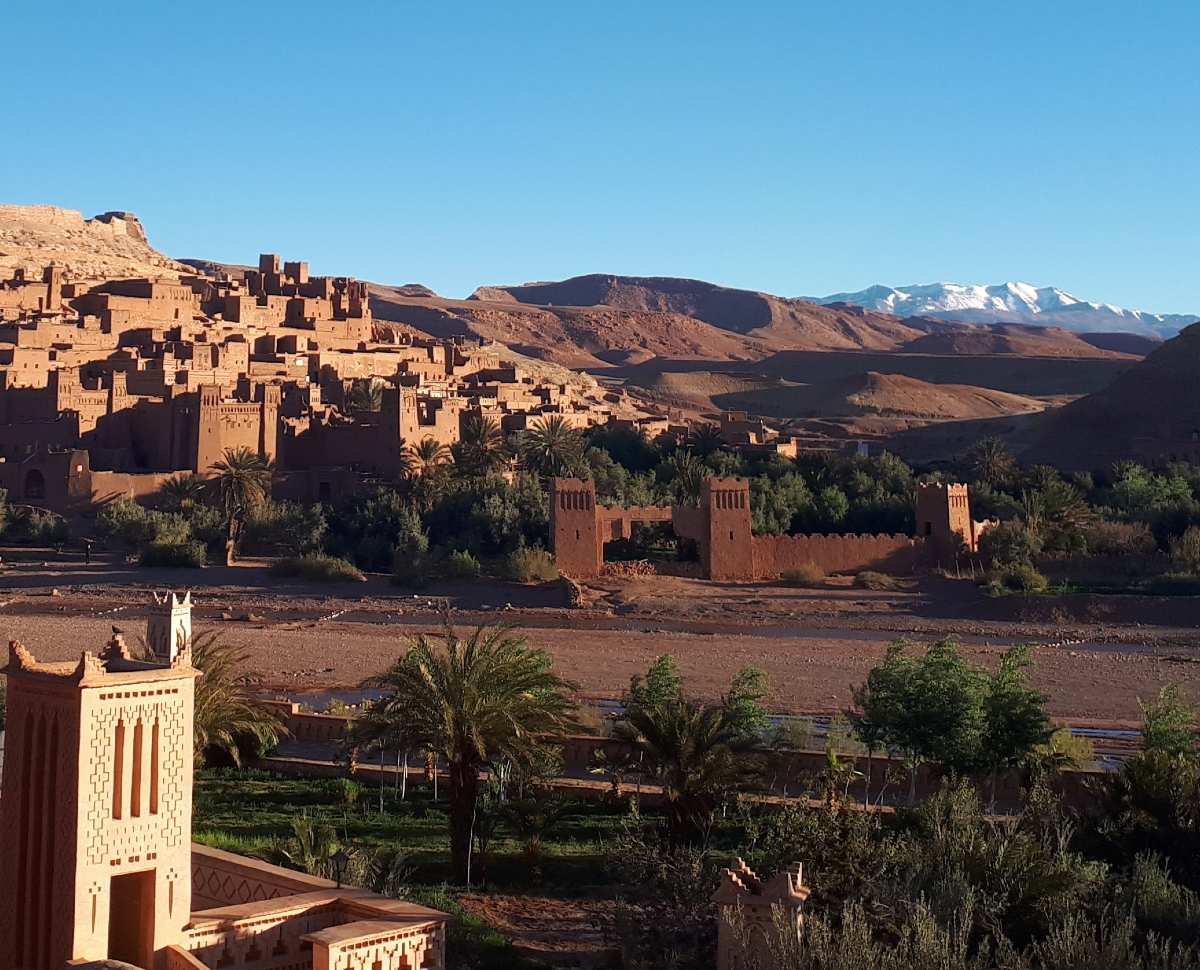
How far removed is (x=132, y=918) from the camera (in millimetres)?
9375

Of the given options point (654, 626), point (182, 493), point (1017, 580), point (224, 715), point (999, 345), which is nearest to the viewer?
point (224, 715)

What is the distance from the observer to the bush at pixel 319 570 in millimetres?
34031

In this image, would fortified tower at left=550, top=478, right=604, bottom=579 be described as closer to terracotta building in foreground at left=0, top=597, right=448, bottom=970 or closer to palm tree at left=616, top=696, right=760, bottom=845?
palm tree at left=616, top=696, right=760, bottom=845

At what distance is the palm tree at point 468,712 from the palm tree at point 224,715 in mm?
2939

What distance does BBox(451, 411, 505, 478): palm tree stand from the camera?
127 ft

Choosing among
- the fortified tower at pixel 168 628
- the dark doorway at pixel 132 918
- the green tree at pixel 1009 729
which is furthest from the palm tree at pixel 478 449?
the dark doorway at pixel 132 918

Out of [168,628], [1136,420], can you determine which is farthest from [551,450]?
[168,628]

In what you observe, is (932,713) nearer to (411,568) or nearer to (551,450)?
(411,568)

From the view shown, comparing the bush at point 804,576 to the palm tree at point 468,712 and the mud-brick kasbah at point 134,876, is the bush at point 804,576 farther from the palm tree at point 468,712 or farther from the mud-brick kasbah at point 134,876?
the mud-brick kasbah at point 134,876

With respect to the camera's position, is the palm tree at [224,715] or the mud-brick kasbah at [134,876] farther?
the palm tree at [224,715]

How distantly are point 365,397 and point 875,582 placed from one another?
15.0 metres

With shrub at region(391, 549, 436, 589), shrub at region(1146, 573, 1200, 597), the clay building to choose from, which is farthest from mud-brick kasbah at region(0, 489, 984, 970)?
shrub at region(1146, 573, 1200, 597)

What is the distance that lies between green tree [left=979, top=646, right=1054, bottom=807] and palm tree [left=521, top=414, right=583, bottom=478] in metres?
24.0

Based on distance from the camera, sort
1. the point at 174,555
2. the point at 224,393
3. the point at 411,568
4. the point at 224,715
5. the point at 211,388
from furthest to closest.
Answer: the point at 224,393 → the point at 211,388 → the point at 174,555 → the point at 411,568 → the point at 224,715
